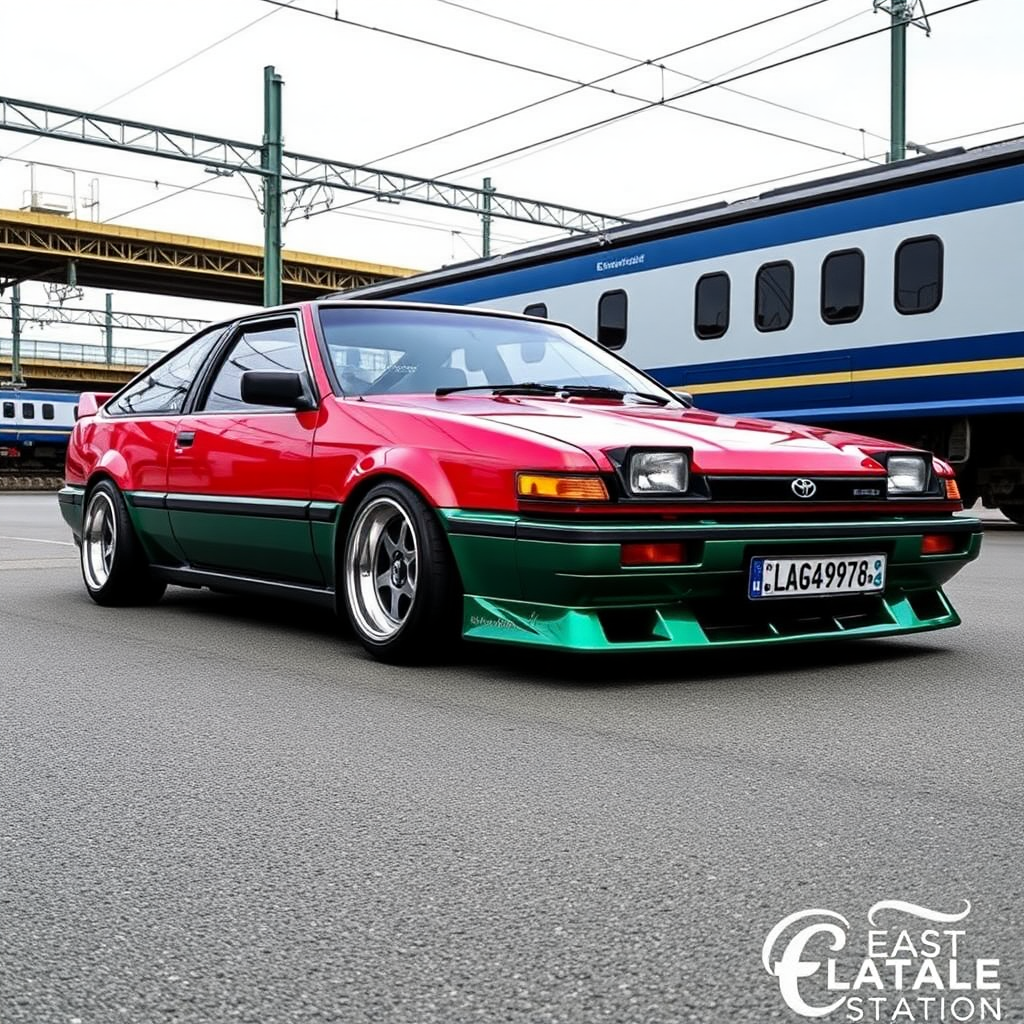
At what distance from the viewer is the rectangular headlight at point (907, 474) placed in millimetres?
5000

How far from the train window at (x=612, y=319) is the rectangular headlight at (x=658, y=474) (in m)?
11.0

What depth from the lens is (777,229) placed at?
13.4 metres

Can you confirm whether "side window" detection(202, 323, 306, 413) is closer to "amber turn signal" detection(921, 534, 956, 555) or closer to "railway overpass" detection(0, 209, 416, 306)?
"amber turn signal" detection(921, 534, 956, 555)

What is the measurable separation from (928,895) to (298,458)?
3501 millimetres

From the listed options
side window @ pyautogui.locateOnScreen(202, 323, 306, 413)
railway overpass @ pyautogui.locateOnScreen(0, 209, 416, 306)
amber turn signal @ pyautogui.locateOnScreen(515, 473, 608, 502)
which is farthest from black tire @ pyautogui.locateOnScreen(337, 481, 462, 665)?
railway overpass @ pyautogui.locateOnScreen(0, 209, 416, 306)

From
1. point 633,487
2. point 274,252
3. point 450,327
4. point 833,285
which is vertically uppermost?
point 274,252

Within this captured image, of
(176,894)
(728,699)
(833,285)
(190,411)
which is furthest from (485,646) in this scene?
(833,285)

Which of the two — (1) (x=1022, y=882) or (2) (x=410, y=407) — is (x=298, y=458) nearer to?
(2) (x=410, y=407)

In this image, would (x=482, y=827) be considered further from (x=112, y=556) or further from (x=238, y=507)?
(x=112, y=556)

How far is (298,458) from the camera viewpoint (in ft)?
17.7

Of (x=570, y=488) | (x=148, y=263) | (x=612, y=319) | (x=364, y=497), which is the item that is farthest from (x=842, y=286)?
(x=148, y=263)

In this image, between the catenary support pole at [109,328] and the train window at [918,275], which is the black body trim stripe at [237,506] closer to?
the train window at [918,275]

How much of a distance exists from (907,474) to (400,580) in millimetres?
1819

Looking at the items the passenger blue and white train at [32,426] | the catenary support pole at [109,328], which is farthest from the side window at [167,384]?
the catenary support pole at [109,328]
